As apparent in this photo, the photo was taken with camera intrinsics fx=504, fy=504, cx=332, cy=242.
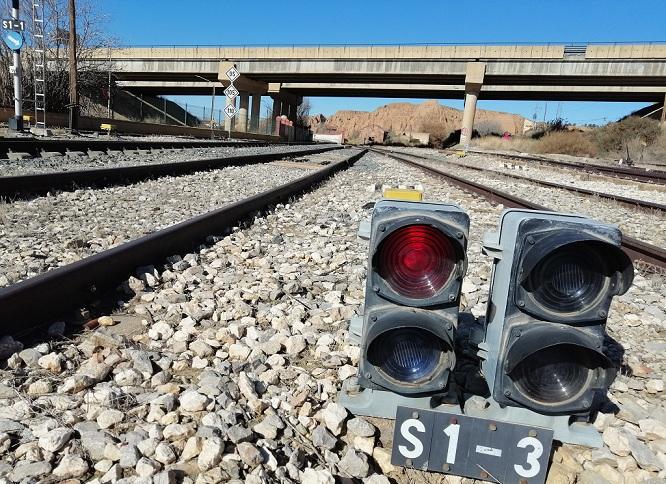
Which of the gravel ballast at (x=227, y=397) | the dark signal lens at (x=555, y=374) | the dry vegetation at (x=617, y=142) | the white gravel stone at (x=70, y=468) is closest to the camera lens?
the white gravel stone at (x=70, y=468)

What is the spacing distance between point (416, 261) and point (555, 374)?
0.71 m

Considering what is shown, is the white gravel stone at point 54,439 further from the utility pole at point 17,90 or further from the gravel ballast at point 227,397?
the utility pole at point 17,90

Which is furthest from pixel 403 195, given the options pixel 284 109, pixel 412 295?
pixel 284 109

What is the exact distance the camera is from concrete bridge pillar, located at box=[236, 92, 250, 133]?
5156 cm

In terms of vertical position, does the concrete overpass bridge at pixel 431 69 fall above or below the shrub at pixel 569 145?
above

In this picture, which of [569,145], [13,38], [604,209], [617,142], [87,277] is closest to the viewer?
[87,277]

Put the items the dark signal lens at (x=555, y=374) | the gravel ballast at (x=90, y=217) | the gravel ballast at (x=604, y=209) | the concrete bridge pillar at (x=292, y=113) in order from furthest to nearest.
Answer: the concrete bridge pillar at (x=292, y=113)
the gravel ballast at (x=604, y=209)
the gravel ballast at (x=90, y=217)
the dark signal lens at (x=555, y=374)

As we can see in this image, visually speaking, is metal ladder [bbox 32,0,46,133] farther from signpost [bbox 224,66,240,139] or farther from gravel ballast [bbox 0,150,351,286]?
gravel ballast [bbox 0,150,351,286]

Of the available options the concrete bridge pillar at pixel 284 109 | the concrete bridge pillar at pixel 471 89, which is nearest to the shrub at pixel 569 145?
the concrete bridge pillar at pixel 471 89

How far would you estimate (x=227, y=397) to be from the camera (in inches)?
83.7

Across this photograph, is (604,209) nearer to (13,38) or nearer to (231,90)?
(13,38)

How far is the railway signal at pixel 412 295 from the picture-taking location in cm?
193

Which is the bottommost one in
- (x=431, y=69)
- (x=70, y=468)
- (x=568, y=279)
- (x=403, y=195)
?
(x=70, y=468)

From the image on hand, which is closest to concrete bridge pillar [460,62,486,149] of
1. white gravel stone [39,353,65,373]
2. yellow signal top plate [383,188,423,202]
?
yellow signal top plate [383,188,423,202]
